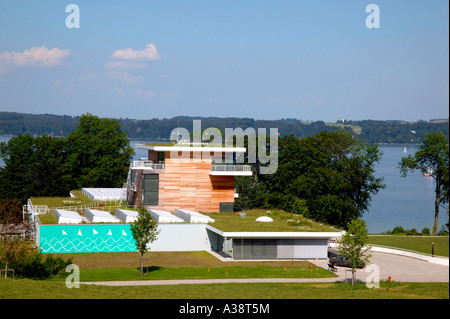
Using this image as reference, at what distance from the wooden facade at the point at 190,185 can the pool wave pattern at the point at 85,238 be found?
7.28m

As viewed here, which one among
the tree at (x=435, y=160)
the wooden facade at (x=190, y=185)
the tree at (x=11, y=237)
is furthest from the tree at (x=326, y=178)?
the tree at (x=11, y=237)

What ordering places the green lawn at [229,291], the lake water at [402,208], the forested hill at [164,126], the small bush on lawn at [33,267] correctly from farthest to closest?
1. the forested hill at [164,126]
2. the lake water at [402,208]
3. the small bush on lawn at [33,267]
4. the green lawn at [229,291]

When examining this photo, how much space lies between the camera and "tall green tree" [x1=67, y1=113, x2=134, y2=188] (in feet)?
222

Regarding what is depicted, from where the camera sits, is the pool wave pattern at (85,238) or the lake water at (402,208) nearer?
the pool wave pattern at (85,238)

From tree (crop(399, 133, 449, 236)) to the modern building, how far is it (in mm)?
20806

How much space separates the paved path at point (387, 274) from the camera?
96.0ft

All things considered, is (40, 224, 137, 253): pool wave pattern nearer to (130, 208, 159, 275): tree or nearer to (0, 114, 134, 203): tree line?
(130, 208, 159, 275): tree

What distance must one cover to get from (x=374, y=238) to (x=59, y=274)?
2902cm

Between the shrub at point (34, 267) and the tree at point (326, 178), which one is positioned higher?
the tree at point (326, 178)

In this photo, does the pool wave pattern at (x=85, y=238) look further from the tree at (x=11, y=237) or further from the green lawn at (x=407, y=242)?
the green lawn at (x=407, y=242)

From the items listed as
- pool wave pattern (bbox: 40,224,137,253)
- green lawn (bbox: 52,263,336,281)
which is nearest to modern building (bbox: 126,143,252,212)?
pool wave pattern (bbox: 40,224,137,253)

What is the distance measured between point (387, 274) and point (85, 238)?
1976 cm

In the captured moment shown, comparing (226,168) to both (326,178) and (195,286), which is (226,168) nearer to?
(326,178)
